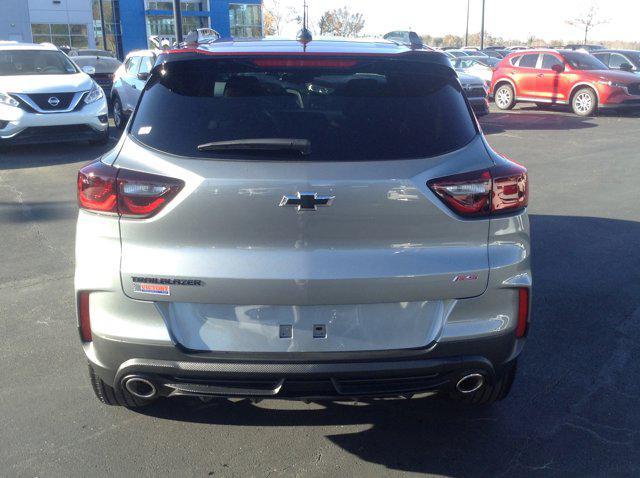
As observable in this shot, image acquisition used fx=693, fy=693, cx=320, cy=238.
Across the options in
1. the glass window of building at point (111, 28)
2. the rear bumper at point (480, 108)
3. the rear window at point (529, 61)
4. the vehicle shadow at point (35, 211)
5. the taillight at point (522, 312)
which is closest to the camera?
the taillight at point (522, 312)

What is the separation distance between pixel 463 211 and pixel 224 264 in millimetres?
972

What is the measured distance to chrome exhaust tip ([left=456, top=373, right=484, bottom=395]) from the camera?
2871 millimetres

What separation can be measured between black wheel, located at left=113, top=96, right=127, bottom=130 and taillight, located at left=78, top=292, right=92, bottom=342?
497 inches

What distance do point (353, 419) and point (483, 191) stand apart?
1.38 m

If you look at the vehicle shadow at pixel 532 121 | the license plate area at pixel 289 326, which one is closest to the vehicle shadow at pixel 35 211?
the license plate area at pixel 289 326

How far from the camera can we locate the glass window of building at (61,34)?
1918 inches

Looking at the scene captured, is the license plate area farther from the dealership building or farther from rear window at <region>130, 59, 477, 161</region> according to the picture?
the dealership building

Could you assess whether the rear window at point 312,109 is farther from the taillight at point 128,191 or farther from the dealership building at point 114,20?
the dealership building at point 114,20

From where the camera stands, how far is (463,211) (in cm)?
278

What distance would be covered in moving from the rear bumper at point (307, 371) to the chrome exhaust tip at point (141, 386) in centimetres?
2

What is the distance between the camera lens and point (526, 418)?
3.50 m

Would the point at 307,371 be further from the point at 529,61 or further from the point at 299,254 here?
the point at 529,61

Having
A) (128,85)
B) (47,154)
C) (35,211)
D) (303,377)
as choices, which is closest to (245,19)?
(128,85)

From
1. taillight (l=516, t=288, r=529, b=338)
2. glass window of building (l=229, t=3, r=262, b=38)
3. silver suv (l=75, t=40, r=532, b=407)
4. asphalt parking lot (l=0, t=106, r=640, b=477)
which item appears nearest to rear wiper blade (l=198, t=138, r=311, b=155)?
silver suv (l=75, t=40, r=532, b=407)
